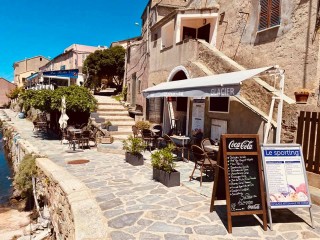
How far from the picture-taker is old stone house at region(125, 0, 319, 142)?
8359 millimetres

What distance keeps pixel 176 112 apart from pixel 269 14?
6.90 metres

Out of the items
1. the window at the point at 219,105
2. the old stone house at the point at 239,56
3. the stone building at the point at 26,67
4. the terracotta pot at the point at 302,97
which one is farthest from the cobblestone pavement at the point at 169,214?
the stone building at the point at 26,67

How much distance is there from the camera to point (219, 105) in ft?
34.0

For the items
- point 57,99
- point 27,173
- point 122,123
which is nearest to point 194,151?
point 27,173

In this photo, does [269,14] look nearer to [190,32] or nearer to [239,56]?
[239,56]

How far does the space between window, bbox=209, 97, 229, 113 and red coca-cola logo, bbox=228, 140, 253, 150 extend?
509cm

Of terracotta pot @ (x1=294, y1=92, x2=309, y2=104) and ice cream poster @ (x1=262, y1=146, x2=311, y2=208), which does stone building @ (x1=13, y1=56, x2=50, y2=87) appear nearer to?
terracotta pot @ (x1=294, y1=92, x2=309, y2=104)

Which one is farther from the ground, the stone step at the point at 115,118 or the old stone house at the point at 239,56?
the old stone house at the point at 239,56

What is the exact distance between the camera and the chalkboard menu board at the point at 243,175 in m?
4.53

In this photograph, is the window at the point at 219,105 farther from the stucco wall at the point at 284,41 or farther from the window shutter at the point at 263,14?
the window shutter at the point at 263,14

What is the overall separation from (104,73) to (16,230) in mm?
27864

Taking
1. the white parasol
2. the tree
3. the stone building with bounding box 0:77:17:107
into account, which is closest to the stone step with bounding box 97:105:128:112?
the white parasol

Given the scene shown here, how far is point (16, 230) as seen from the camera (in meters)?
8.91

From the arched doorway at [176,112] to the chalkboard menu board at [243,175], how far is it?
8.70m
